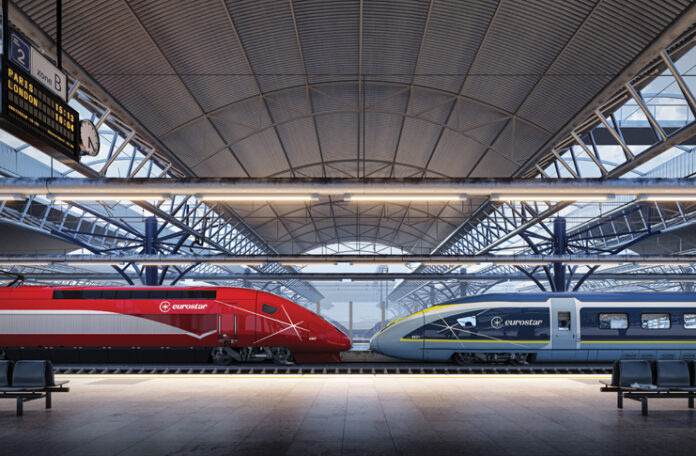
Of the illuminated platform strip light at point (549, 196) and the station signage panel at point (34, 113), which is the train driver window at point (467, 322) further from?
the station signage panel at point (34, 113)

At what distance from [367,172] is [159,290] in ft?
41.7

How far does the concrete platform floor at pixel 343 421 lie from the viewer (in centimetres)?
846

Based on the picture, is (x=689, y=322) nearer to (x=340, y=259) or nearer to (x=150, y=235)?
(x=340, y=259)

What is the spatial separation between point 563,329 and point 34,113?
18506 mm

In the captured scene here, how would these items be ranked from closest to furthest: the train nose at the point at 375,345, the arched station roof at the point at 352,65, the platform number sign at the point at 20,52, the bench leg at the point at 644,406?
the platform number sign at the point at 20,52 → the bench leg at the point at 644,406 → the arched station roof at the point at 352,65 → the train nose at the point at 375,345

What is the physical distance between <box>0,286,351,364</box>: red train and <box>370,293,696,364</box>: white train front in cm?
387

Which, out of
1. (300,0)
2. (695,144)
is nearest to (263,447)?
(300,0)

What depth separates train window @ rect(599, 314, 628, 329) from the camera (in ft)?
65.7

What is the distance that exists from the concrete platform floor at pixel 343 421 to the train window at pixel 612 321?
563 centimetres

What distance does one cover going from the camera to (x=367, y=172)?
28531 millimetres

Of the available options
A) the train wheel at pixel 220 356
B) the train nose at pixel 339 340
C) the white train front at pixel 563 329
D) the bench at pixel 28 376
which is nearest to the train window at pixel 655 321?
the white train front at pixel 563 329

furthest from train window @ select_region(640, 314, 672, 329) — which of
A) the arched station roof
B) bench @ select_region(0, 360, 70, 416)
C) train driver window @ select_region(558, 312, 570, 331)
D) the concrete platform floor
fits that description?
bench @ select_region(0, 360, 70, 416)

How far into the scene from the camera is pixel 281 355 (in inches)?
811

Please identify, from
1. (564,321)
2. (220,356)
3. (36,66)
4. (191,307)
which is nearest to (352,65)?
(191,307)
